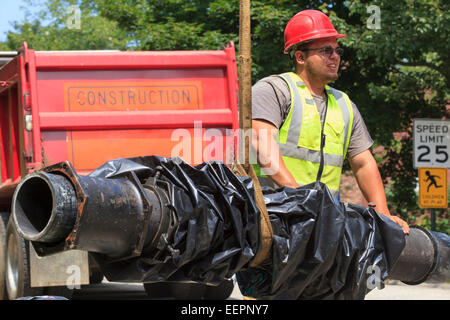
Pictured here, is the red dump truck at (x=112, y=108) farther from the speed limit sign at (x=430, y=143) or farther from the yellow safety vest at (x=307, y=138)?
the speed limit sign at (x=430, y=143)

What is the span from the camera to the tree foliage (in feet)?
39.4

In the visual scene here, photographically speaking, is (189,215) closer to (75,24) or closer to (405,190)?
(75,24)

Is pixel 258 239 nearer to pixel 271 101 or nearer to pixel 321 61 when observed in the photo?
pixel 271 101

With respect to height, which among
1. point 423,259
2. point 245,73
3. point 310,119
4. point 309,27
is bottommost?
point 423,259

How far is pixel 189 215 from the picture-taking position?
8.70ft

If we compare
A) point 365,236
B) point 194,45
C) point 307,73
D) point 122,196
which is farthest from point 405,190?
point 122,196

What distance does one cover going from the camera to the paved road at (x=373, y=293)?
31.2 feet

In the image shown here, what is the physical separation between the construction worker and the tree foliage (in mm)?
7572

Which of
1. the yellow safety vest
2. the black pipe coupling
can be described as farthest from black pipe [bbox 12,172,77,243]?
the yellow safety vest

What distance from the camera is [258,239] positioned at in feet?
9.39

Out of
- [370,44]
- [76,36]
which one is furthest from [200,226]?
[76,36]

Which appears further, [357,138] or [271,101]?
[357,138]

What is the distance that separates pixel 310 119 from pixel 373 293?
6255 millimetres

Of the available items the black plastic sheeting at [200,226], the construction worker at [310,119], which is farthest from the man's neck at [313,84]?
the black plastic sheeting at [200,226]
